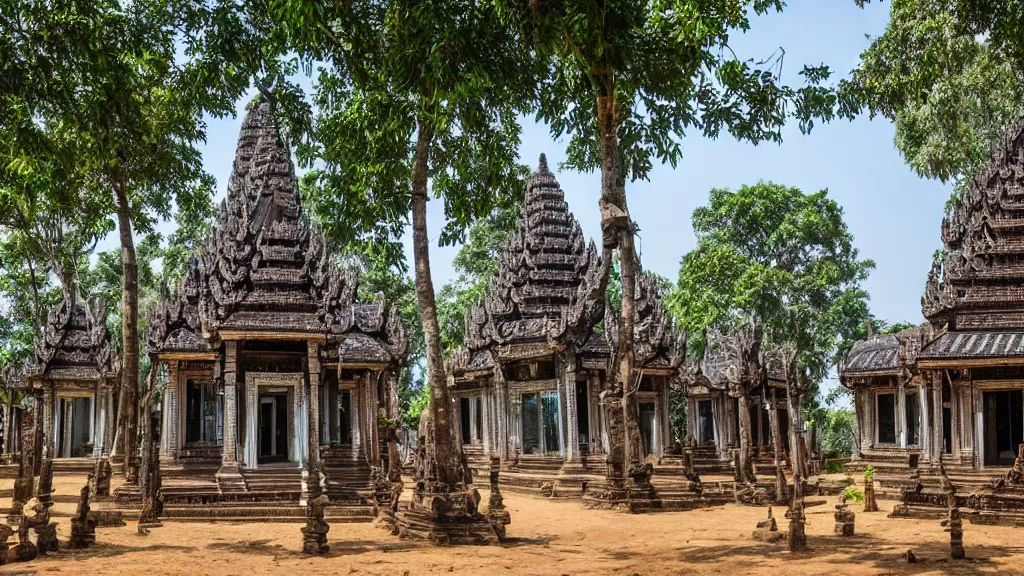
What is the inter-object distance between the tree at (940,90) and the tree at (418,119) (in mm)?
7607

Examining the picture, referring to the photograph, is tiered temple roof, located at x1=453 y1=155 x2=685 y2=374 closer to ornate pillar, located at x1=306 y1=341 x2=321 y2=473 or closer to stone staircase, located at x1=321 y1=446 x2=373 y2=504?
stone staircase, located at x1=321 y1=446 x2=373 y2=504

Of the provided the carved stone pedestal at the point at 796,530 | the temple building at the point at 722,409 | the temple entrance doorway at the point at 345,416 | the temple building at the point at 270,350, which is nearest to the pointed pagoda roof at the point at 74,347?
the temple building at the point at 270,350

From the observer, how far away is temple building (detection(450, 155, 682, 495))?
2856 centimetres

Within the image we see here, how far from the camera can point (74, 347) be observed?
3384 cm

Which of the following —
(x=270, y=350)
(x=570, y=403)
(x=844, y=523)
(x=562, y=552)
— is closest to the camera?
(x=562, y=552)

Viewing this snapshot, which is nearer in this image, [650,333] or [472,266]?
[650,333]

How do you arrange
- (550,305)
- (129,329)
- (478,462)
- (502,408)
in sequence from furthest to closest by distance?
(478,462), (550,305), (502,408), (129,329)

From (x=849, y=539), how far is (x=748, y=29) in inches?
344

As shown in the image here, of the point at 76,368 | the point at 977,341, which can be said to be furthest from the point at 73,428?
the point at 977,341

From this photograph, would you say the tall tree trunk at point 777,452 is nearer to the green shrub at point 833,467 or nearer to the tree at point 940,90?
the tree at point 940,90

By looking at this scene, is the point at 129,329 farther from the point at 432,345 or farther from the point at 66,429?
the point at 66,429

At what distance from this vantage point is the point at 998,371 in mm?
22594

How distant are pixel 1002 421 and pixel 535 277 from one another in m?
13.7

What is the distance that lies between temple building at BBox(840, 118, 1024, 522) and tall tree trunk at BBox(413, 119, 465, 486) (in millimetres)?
9671
